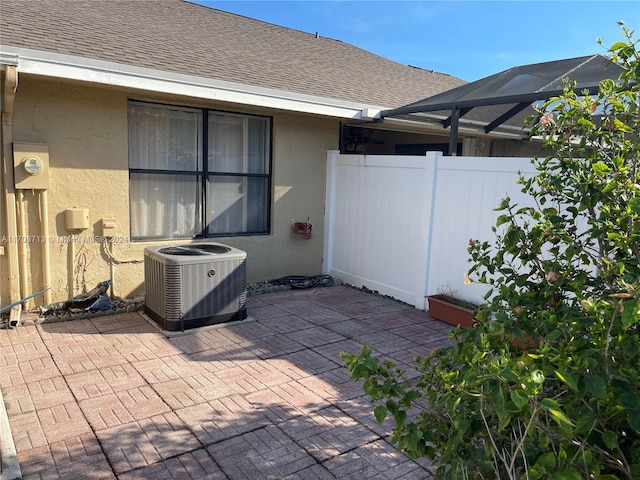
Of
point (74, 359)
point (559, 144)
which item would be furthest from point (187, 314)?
point (559, 144)

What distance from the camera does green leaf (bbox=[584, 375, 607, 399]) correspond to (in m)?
1.30

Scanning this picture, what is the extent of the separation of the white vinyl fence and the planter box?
11.1 inches

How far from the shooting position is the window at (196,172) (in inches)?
237

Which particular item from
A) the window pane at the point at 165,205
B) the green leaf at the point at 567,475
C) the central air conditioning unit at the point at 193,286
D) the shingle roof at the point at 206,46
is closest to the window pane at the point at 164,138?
the window pane at the point at 165,205

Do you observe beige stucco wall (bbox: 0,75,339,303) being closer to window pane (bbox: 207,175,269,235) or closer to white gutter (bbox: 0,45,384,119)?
window pane (bbox: 207,175,269,235)

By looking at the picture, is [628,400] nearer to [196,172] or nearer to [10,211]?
[10,211]

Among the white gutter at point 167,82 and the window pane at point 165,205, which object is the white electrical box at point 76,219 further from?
the white gutter at point 167,82

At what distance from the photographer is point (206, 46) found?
23.5 feet

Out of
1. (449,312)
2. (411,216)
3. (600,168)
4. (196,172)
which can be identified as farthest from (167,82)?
(600,168)

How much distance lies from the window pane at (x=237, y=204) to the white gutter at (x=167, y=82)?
1.25 meters

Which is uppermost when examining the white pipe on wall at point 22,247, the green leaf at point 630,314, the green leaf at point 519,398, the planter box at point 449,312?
the green leaf at point 630,314

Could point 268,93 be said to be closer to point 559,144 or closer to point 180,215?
point 180,215

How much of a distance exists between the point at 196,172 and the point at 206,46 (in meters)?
2.16

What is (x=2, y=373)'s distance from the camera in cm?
395
